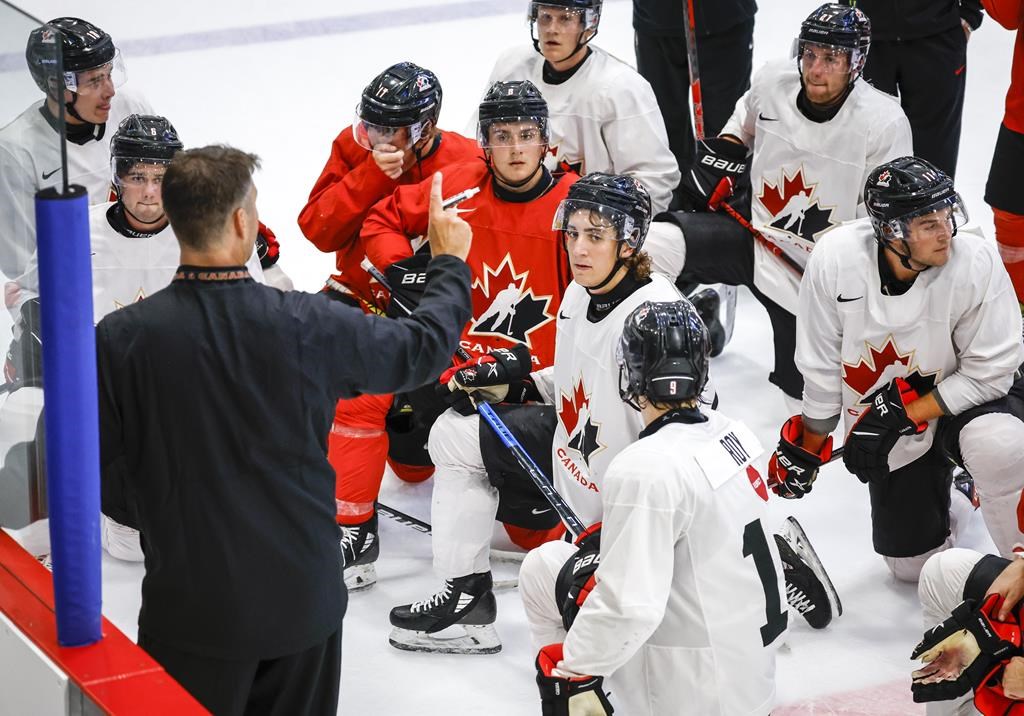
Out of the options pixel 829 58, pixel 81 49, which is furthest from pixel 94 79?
pixel 829 58

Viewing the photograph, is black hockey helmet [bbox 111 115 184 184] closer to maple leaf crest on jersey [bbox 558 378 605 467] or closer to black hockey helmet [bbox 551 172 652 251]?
black hockey helmet [bbox 551 172 652 251]

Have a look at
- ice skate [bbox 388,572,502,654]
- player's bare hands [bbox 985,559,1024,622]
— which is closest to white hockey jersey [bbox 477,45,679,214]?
ice skate [bbox 388,572,502,654]

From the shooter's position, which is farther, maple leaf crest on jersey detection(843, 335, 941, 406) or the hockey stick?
maple leaf crest on jersey detection(843, 335, 941, 406)

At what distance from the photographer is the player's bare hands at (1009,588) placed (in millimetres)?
2463

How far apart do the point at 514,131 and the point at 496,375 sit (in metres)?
0.59

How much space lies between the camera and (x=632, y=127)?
3996 millimetres

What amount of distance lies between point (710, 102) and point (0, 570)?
11.4ft

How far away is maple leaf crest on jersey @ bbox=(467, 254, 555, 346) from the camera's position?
344 centimetres

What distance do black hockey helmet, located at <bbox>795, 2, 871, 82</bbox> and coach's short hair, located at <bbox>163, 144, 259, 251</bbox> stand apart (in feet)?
7.03

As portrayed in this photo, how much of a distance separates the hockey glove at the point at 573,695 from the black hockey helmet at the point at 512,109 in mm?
1479

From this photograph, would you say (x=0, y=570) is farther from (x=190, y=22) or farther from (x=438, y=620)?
(x=190, y=22)

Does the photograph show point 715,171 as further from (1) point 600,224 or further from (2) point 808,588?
(2) point 808,588

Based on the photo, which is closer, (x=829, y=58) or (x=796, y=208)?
(x=829, y=58)

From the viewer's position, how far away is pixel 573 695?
2332 mm
